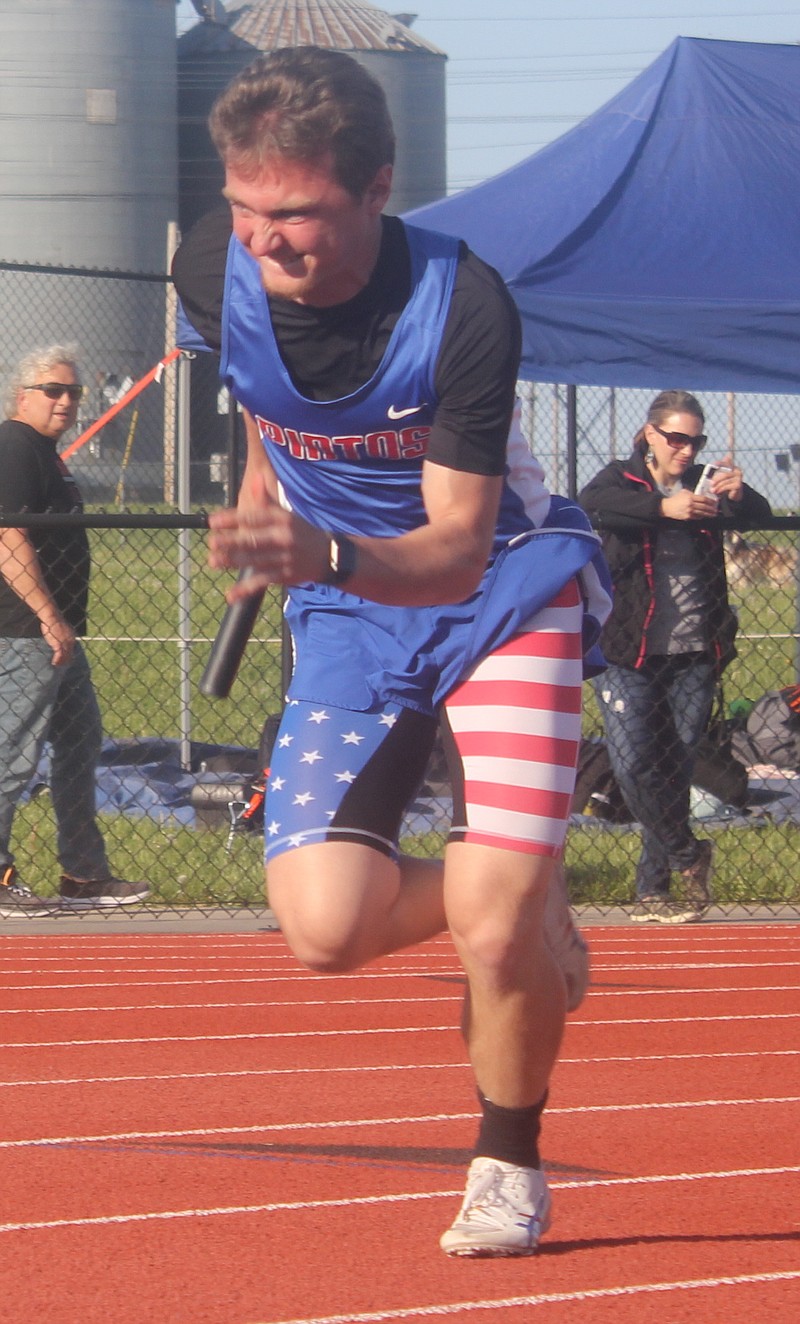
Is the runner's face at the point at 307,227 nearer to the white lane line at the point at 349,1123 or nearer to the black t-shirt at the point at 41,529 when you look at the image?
the white lane line at the point at 349,1123

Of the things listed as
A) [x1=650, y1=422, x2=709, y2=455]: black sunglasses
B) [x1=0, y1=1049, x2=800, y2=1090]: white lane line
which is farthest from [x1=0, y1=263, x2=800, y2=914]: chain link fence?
[x1=0, y1=1049, x2=800, y2=1090]: white lane line

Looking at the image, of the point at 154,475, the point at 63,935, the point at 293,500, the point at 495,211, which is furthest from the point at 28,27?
the point at 293,500

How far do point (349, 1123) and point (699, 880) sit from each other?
3888mm

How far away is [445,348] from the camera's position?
3.09 m

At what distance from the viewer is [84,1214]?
3.51 metres

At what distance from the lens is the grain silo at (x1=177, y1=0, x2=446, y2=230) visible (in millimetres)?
34188

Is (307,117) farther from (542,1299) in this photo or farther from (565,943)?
(542,1299)

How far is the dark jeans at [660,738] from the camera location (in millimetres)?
7859

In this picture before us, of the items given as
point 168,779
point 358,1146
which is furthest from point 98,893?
point 358,1146

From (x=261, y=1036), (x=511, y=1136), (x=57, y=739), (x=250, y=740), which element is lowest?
(x=250, y=740)

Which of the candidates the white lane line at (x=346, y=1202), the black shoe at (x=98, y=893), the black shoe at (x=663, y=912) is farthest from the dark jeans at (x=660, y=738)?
the white lane line at (x=346, y=1202)

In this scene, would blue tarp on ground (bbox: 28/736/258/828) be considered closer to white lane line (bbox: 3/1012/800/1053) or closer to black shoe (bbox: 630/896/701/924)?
black shoe (bbox: 630/896/701/924)

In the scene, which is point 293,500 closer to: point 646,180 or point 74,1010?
point 74,1010

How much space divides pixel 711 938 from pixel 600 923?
0.51 metres
